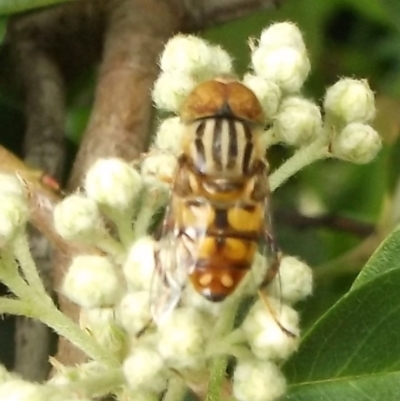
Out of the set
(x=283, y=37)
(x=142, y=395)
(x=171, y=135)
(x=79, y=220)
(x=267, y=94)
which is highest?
(x=283, y=37)

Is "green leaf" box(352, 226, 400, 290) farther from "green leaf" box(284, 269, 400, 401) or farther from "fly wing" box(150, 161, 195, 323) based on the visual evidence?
"fly wing" box(150, 161, 195, 323)

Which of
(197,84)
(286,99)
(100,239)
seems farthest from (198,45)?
(100,239)

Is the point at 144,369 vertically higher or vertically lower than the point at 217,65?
lower

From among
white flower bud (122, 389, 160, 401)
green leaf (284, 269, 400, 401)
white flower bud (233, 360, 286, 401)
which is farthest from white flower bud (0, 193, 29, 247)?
green leaf (284, 269, 400, 401)

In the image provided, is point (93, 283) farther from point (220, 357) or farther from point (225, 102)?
point (225, 102)

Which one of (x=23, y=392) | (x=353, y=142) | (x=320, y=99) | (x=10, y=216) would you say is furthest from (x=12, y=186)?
(x=320, y=99)

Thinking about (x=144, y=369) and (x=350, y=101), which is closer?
(x=144, y=369)

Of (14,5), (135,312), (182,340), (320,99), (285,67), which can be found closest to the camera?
(182,340)
